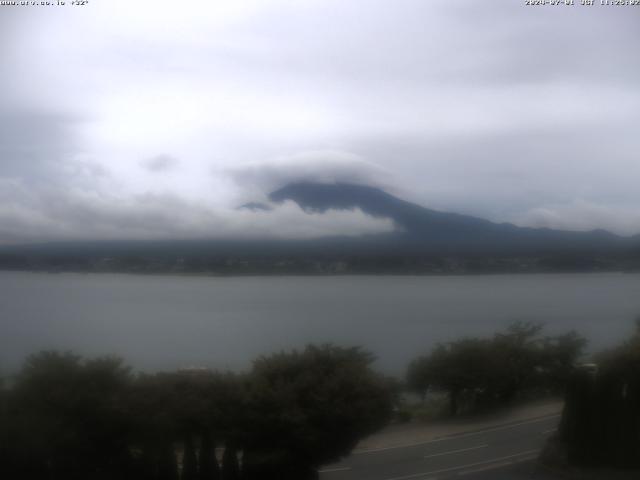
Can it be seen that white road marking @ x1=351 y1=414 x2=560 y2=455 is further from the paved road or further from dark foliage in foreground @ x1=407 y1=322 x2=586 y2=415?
dark foliage in foreground @ x1=407 y1=322 x2=586 y2=415

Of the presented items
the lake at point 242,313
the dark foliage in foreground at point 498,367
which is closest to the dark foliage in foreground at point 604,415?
the dark foliage in foreground at point 498,367

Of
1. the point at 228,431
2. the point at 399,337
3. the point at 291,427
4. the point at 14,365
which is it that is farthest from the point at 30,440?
the point at 399,337

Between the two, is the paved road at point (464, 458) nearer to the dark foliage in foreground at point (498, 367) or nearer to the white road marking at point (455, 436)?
the white road marking at point (455, 436)

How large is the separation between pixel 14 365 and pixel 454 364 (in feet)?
15.8

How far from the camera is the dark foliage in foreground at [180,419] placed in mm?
7223

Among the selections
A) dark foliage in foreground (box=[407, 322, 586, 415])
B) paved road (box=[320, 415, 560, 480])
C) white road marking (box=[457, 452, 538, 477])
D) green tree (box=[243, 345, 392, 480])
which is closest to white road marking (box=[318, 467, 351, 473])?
paved road (box=[320, 415, 560, 480])

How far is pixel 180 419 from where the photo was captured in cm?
722

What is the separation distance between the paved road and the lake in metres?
0.99

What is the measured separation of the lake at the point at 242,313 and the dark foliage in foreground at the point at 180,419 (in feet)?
0.81

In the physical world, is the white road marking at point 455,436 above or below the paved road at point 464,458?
above

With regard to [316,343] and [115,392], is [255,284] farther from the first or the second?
[115,392]

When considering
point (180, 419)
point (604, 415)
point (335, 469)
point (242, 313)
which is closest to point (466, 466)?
point (335, 469)

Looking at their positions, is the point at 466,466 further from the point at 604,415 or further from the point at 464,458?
the point at 604,415

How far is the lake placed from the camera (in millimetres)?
7621
